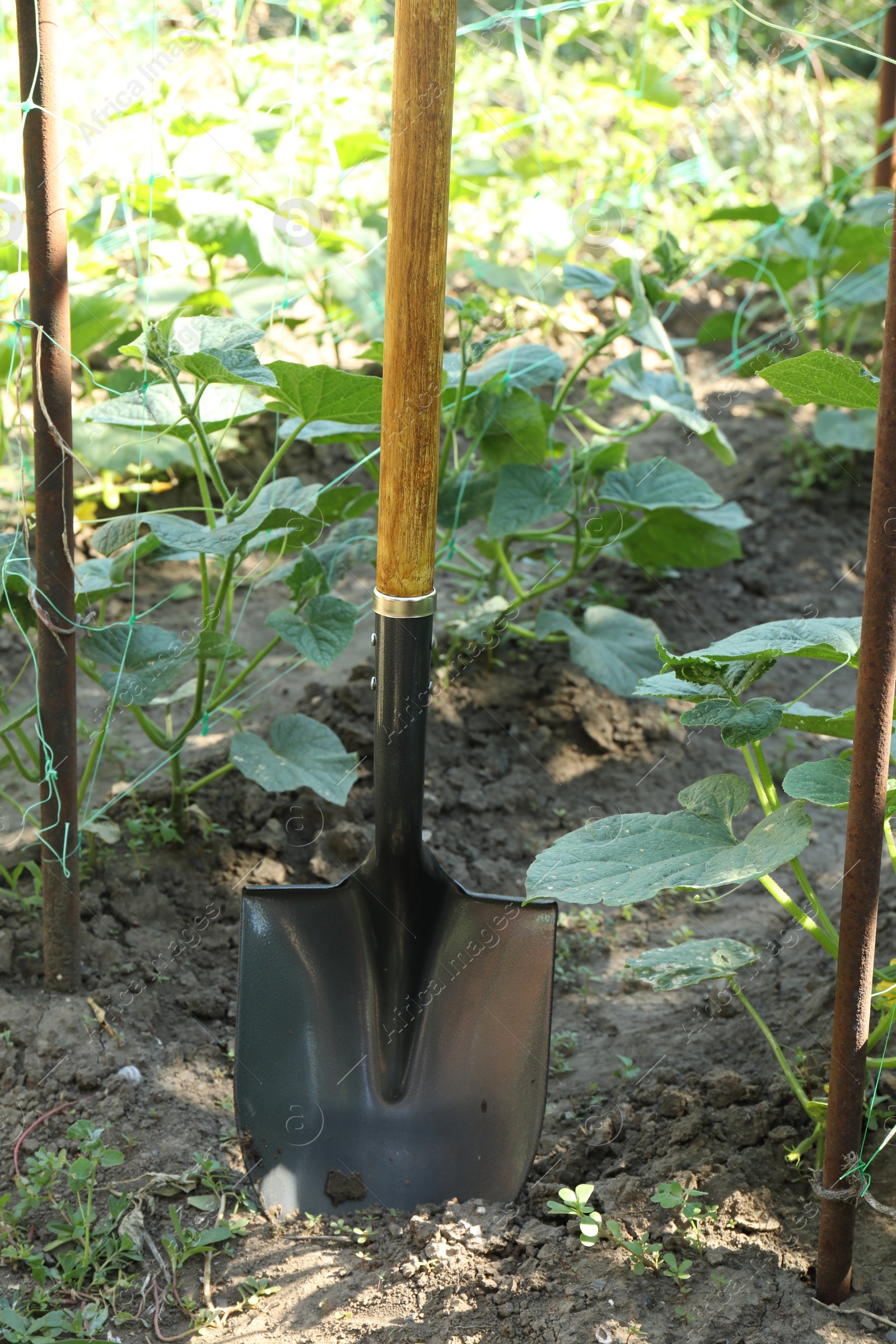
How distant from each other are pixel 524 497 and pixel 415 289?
28.7 inches

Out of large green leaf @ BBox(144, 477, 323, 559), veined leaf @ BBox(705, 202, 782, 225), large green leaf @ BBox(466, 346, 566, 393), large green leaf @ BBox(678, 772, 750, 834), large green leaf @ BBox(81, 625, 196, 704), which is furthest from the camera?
veined leaf @ BBox(705, 202, 782, 225)

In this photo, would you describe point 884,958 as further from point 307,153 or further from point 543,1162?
point 307,153

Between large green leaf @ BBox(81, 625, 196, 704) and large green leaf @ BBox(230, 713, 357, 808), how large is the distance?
0.49ft

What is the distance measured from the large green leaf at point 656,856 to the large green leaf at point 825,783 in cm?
2

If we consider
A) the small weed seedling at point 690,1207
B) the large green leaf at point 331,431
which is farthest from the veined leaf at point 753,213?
the small weed seedling at point 690,1207

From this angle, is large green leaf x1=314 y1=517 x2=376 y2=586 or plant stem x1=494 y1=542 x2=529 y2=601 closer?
large green leaf x1=314 y1=517 x2=376 y2=586

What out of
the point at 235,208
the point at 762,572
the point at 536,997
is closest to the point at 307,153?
the point at 235,208

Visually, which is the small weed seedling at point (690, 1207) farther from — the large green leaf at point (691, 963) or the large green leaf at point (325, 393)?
the large green leaf at point (325, 393)

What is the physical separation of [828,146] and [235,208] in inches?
120

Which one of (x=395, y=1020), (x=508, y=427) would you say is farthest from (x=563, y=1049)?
(x=508, y=427)

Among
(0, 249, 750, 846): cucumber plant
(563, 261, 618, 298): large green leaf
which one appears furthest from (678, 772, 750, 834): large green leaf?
(563, 261, 618, 298): large green leaf

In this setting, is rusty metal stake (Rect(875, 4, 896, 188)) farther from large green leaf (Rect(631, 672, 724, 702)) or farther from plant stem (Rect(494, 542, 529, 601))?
large green leaf (Rect(631, 672, 724, 702))

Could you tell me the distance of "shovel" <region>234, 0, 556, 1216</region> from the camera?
4.14ft

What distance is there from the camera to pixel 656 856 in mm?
1104
